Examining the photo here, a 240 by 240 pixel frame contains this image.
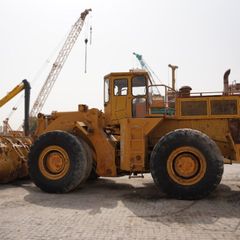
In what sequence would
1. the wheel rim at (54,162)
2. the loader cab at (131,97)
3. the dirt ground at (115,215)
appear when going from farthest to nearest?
1. the loader cab at (131,97)
2. the wheel rim at (54,162)
3. the dirt ground at (115,215)

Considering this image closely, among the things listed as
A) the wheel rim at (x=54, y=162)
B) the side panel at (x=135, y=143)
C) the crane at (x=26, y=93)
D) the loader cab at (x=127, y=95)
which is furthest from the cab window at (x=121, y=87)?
Result: the crane at (x=26, y=93)

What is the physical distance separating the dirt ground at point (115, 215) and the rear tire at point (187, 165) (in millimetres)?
294

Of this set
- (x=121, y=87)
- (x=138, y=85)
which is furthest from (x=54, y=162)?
(x=138, y=85)

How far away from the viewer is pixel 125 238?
5773 mm

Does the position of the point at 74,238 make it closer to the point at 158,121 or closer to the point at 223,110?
the point at 158,121

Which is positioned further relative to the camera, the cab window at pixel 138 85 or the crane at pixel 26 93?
the crane at pixel 26 93

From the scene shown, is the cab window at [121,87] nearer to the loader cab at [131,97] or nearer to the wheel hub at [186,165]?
the loader cab at [131,97]

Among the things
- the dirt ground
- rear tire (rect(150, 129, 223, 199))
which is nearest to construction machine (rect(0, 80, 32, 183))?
the dirt ground

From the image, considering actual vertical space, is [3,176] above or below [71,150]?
below

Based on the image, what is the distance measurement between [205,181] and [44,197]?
3640 millimetres

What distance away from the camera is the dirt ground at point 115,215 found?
604cm

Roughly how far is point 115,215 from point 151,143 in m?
3.58

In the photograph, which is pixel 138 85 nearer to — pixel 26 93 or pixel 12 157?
pixel 12 157

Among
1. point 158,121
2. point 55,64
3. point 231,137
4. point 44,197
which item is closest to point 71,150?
point 44,197
